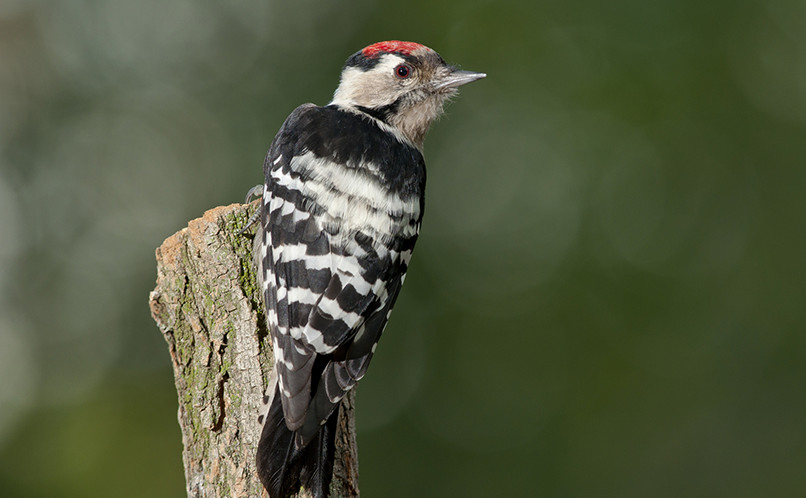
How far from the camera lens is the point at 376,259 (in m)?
3.03

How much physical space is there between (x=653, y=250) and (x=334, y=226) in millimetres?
7619

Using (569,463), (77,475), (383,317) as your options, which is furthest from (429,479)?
(383,317)

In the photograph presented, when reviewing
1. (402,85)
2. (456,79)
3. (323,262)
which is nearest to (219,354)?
(323,262)

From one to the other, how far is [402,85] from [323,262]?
1.44 metres

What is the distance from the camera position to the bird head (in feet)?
13.0

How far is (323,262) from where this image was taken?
9.66 feet

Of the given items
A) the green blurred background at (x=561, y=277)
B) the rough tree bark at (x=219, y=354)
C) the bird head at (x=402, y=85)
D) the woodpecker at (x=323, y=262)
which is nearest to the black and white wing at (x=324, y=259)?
the woodpecker at (x=323, y=262)

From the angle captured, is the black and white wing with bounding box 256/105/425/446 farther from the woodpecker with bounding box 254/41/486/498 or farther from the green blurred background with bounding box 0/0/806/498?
the green blurred background with bounding box 0/0/806/498

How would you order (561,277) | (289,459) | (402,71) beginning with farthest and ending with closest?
(561,277), (402,71), (289,459)

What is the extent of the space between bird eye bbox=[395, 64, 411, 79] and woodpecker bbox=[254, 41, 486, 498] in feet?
1.09

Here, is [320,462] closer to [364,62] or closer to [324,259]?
[324,259]

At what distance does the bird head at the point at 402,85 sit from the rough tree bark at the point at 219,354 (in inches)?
45.2

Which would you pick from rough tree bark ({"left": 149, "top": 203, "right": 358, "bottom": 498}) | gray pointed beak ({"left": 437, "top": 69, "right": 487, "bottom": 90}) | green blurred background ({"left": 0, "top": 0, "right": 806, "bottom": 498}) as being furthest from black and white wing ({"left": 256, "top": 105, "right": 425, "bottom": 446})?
green blurred background ({"left": 0, "top": 0, "right": 806, "bottom": 498})

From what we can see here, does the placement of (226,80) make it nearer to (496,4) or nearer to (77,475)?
(496,4)
